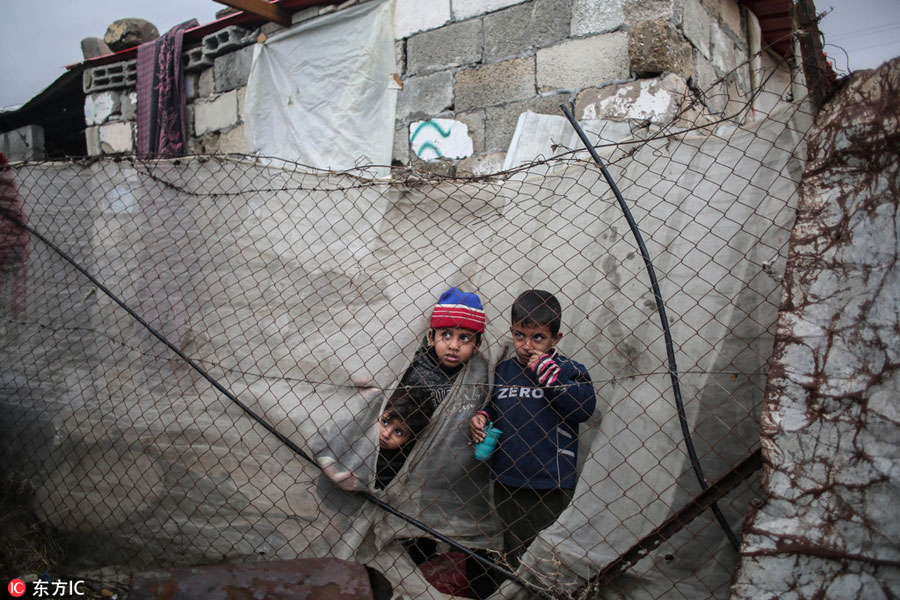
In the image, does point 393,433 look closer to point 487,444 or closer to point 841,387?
point 487,444

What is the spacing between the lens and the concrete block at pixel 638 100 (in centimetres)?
334

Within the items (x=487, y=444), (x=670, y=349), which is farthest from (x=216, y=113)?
(x=670, y=349)

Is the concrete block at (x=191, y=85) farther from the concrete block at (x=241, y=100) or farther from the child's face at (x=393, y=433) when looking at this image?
the child's face at (x=393, y=433)

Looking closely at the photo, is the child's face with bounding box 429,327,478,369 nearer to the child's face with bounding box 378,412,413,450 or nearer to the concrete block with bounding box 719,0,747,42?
the child's face with bounding box 378,412,413,450

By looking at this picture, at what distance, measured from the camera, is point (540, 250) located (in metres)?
2.40

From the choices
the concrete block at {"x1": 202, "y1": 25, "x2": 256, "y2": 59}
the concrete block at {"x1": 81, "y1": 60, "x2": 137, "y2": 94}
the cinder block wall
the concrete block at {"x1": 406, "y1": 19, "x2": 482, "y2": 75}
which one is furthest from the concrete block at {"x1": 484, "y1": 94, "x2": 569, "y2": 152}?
the concrete block at {"x1": 81, "y1": 60, "x2": 137, "y2": 94}

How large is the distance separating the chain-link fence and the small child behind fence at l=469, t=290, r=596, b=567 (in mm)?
35

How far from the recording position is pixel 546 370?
7.03ft

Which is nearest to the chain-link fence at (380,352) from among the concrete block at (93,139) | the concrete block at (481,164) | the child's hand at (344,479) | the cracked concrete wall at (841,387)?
the child's hand at (344,479)

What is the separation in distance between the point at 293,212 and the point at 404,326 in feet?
2.28

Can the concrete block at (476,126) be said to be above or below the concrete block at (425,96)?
below

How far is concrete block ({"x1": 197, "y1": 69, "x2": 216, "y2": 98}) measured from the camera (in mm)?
5289

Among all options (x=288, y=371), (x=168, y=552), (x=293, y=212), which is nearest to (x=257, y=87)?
Result: (x=293, y=212)

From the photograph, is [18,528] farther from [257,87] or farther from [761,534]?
[257,87]
